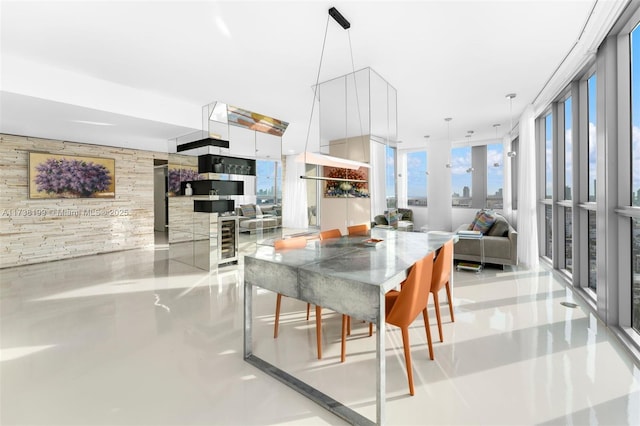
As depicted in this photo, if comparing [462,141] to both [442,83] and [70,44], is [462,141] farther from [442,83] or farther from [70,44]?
[70,44]

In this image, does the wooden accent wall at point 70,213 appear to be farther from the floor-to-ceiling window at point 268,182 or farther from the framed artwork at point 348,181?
the framed artwork at point 348,181

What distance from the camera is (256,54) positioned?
3221 millimetres

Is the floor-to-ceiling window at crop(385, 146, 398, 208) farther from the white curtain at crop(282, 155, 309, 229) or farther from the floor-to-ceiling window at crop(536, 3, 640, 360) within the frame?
the white curtain at crop(282, 155, 309, 229)

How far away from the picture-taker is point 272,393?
74.7 inches

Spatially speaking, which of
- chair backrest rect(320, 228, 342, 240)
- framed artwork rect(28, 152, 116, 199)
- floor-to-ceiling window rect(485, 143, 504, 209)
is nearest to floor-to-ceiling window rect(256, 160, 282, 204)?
chair backrest rect(320, 228, 342, 240)

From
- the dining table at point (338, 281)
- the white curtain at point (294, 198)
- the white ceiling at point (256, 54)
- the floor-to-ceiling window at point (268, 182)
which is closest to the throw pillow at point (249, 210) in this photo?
the floor-to-ceiling window at point (268, 182)

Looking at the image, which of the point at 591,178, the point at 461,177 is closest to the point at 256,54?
the point at 591,178

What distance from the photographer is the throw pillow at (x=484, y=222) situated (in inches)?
209

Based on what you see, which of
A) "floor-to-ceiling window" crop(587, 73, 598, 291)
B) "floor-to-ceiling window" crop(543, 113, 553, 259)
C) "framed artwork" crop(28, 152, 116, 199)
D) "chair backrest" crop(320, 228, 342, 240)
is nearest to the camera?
"chair backrest" crop(320, 228, 342, 240)

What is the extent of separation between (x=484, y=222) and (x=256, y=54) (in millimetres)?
4794

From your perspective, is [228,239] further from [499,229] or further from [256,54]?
[499,229]

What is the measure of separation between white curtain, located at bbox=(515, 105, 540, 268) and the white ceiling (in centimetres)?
44

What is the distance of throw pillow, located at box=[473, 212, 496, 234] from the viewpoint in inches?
209

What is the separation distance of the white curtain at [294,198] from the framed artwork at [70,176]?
5.19 metres
